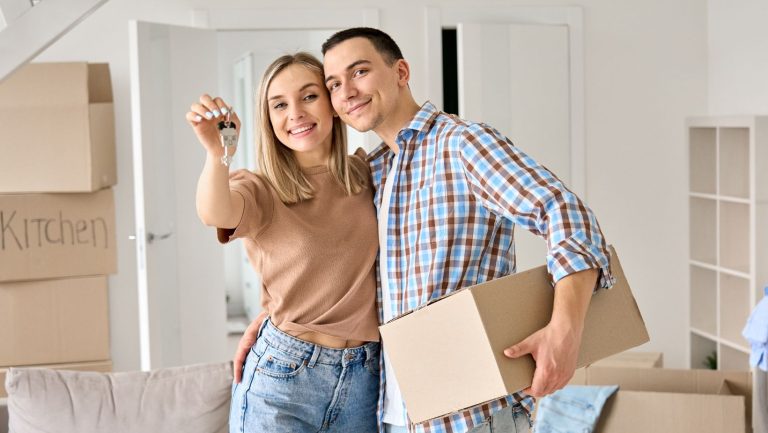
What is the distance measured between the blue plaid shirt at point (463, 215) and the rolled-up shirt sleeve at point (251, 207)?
0.86ft

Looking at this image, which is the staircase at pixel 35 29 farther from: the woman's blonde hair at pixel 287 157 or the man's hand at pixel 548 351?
the man's hand at pixel 548 351

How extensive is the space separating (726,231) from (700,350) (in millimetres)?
704

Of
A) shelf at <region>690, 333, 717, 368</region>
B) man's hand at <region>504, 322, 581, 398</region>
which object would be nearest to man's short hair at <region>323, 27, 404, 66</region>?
man's hand at <region>504, 322, 581, 398</region>

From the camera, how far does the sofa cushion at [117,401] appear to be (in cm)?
254

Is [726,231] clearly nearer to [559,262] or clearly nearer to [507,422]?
[507,422]

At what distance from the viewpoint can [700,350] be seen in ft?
17.0

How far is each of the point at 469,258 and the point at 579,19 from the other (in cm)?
376

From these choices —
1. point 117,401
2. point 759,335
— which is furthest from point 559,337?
point 759,335

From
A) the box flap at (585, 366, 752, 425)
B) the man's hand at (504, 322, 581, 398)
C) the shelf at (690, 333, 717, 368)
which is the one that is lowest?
the shelf at (690, 333, 717, 368)

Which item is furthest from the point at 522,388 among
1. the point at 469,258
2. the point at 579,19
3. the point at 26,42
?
the point at 579,19

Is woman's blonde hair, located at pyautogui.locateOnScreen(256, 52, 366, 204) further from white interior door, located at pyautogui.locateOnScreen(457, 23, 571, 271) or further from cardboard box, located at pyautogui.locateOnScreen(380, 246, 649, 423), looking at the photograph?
white interior door, located at pyautogui.locateOnScreen(457, 23, 571, 271)

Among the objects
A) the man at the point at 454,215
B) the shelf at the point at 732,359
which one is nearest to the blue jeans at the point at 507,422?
the man at the point at 454,215

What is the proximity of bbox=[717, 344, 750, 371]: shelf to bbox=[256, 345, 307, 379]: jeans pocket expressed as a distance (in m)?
3.26

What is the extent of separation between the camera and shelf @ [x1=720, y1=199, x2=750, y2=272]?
483cm
